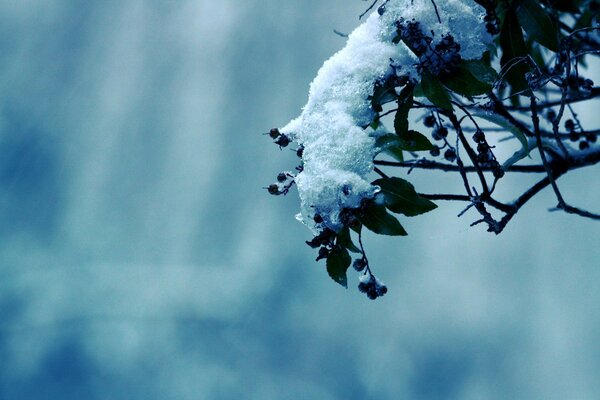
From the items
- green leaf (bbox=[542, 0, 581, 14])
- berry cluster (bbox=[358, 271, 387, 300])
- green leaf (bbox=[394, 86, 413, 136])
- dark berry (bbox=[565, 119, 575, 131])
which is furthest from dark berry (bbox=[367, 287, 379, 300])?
dark berry (bbox=[565, 119, 575, 131])

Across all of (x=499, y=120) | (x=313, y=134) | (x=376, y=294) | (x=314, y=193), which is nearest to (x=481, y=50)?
(x=499, y=120)

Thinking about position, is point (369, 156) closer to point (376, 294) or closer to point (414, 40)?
point (414, 40)

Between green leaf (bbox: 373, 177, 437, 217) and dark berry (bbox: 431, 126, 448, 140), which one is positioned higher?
dark berry (bbox: 431, 126, 448, 140)

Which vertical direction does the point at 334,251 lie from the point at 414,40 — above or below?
below

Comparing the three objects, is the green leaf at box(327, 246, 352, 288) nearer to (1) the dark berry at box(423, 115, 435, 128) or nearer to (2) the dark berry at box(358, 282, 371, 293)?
(2) the dark berry at box(358, 282, 371, 293)

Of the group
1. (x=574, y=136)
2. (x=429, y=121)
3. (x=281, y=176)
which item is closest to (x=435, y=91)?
(x=281, y=176)
